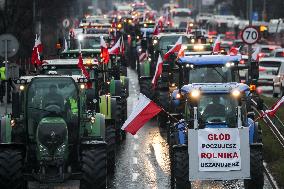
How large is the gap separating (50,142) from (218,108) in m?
3.30

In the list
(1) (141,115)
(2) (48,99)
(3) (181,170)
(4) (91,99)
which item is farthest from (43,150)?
(4) (91,99)

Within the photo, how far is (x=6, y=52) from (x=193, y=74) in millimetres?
6823

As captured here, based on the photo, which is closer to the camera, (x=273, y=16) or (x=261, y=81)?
(x=261, y=81)

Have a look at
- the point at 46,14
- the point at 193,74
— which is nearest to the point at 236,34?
the point at 46,14

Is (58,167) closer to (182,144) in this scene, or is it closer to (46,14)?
(182,144)

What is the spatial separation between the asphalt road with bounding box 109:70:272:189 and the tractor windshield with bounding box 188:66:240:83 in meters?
2.15

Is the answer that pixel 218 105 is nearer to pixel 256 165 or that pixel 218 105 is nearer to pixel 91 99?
pixel 256 165

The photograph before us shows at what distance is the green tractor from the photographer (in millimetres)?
19000

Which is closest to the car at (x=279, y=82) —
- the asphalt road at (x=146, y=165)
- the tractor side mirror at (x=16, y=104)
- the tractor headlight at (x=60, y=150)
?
the asphalt road at (x=146, y=165)

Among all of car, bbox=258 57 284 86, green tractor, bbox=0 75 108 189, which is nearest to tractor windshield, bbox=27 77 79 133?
green tractor, bbox=0 75 108 189

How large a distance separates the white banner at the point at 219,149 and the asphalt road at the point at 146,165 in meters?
2.09

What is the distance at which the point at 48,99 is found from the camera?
19.5 m

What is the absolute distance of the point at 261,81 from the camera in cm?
4700

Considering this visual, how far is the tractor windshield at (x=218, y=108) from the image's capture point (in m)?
19.9
